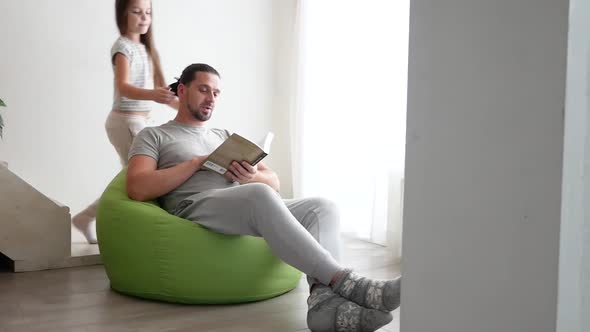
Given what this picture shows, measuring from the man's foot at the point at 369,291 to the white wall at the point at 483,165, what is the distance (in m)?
1.09

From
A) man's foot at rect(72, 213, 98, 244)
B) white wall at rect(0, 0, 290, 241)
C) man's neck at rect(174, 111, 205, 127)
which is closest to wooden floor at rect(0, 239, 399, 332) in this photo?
man's foot at rect(72, 213, 98, 244)

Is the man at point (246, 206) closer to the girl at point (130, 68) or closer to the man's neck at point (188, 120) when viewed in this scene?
the man's neck at point (188, 120)

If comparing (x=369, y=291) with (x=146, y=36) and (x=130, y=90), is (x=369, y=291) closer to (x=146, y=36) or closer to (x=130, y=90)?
(x=130, y=90)

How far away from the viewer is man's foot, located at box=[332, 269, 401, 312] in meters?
1.75

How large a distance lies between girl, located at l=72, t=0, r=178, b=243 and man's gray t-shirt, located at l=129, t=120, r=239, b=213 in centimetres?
52

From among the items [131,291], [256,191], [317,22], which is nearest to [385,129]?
[317,22]

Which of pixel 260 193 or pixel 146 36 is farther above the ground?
pixel 146 36

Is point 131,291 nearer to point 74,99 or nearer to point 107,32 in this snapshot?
point 74,99

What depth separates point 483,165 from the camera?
2.00 ft

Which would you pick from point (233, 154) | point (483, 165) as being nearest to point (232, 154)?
point (233, 154)

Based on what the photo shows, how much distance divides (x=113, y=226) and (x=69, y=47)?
194 centimetres

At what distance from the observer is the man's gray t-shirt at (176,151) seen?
2351mm

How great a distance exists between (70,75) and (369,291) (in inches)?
110

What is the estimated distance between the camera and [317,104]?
436 centimetres
